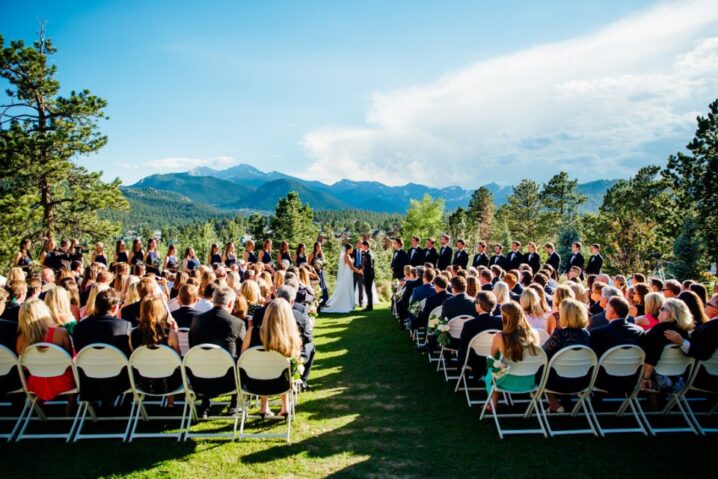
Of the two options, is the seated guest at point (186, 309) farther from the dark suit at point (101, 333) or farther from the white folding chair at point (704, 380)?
the white folding chair at point (704, 380)

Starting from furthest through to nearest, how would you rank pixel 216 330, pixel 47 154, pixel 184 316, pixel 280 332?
1. pixel 47 154
2. pixel 184 316
3. pixel 216 330
4. pixel 280 332

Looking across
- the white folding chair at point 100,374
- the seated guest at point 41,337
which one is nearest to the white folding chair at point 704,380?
the white folding chair at point 100,374

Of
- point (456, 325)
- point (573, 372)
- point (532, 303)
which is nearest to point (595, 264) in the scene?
point (532, 303)

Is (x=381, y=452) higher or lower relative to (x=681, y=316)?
lower

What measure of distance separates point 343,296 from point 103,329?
8869 mm

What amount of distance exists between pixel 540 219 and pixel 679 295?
5203cm

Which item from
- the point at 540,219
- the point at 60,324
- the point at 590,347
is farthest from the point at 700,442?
the point at 540,219

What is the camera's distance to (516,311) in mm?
4766

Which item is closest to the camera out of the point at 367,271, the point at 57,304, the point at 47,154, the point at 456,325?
the point at 57,304

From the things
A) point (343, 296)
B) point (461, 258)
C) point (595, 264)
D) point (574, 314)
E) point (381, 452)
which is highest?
point (461, 258)

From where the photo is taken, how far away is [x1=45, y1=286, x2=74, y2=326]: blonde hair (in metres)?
5.39

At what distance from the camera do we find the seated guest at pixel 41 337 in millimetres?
4766

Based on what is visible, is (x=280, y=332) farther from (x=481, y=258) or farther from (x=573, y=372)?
(x=481, y=258)

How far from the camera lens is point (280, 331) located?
15.3 ft
